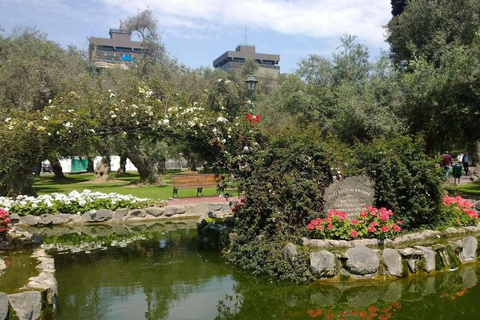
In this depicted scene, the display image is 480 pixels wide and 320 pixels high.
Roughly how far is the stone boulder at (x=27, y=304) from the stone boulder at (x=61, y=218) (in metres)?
8.35

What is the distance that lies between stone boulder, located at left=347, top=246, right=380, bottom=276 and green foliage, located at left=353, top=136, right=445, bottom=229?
194cm

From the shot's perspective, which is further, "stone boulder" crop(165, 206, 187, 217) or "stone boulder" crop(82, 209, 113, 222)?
"stone boulder" crop(165, 206, 187, 217)

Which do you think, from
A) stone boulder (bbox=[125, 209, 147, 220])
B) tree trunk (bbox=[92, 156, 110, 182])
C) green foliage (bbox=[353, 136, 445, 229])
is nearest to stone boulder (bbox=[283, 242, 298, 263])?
green foliage (bbox=[353, 136, 445, 229])

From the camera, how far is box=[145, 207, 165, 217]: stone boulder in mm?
14422

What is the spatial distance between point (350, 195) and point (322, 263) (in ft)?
6.62

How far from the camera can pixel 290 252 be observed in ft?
24.7

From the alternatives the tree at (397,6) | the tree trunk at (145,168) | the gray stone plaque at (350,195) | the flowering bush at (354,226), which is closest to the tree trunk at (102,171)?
the tree trunk at (145,168)

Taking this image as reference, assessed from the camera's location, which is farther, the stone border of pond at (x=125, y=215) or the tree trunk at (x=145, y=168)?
the tree trunk at (x=145, y=168)

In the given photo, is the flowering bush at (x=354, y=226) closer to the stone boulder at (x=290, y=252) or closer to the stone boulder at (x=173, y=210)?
the stone boulder at (x=290, y=252)

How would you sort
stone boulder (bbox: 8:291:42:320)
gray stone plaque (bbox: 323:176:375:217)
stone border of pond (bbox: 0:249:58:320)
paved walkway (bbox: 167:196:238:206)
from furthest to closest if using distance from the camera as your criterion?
paved walkway (bbox: 167:196:238:206) → gray stone plaque (bbox: 323:176:375:217) → stone boulder (bbox: 8:291:42:320) → stone border of pond (bbox: 0:249:58:320)

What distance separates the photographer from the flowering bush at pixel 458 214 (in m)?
9.52

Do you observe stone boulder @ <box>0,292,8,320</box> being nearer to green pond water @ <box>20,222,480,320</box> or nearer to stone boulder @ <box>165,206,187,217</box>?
green pond water @ <box>20,222,480,320</box>

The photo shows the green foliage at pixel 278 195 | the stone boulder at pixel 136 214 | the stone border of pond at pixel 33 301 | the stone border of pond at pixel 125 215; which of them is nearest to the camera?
the stone border of pond at pixel 33 301

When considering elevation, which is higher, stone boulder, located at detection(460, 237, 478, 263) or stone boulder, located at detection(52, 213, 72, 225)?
stone boulder, located at detection(460, 237, 478, 263)
